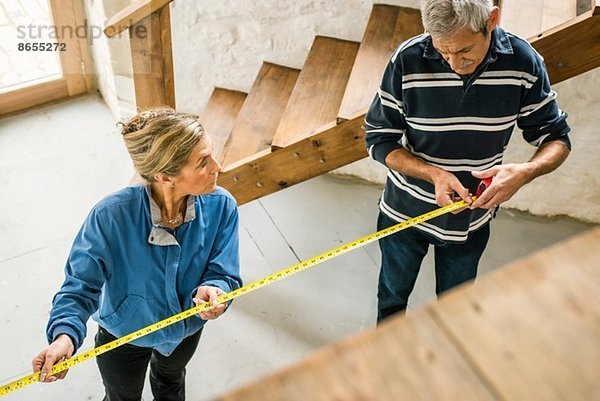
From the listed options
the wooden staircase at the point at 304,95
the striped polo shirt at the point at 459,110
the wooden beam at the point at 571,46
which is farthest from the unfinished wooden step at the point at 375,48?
the wooden beam at the point at 571,46

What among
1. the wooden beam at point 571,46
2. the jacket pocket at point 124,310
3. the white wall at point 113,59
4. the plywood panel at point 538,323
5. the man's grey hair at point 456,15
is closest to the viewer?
the plywood panel at point 538,323

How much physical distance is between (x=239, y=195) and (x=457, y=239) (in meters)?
1.35

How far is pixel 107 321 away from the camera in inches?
99.2

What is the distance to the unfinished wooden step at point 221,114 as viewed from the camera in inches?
168

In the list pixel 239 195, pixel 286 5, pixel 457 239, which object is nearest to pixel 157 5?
pixel 239 195

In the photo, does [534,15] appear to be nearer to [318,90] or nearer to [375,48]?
[375,48]

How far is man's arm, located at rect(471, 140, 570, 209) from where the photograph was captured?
2490mm

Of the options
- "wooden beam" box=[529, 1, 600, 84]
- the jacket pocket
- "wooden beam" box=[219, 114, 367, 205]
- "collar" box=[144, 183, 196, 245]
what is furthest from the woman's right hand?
"wooden beam" box=[529, 1, 600, 84]

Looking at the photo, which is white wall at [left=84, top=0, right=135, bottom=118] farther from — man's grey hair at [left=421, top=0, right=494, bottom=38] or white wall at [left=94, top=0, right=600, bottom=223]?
man's grey hair at [left=421, top=0, right=494, bottom=38]

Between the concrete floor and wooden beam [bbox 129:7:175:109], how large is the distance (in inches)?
47.6

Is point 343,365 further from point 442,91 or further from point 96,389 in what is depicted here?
point 96,389

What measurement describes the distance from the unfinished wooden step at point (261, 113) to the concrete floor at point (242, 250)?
0.63 metres

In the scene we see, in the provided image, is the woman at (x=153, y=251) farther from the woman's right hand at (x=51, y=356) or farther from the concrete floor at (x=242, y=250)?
the concrete floor at (x=242, y=250)

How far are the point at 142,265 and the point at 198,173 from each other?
1.28ft
